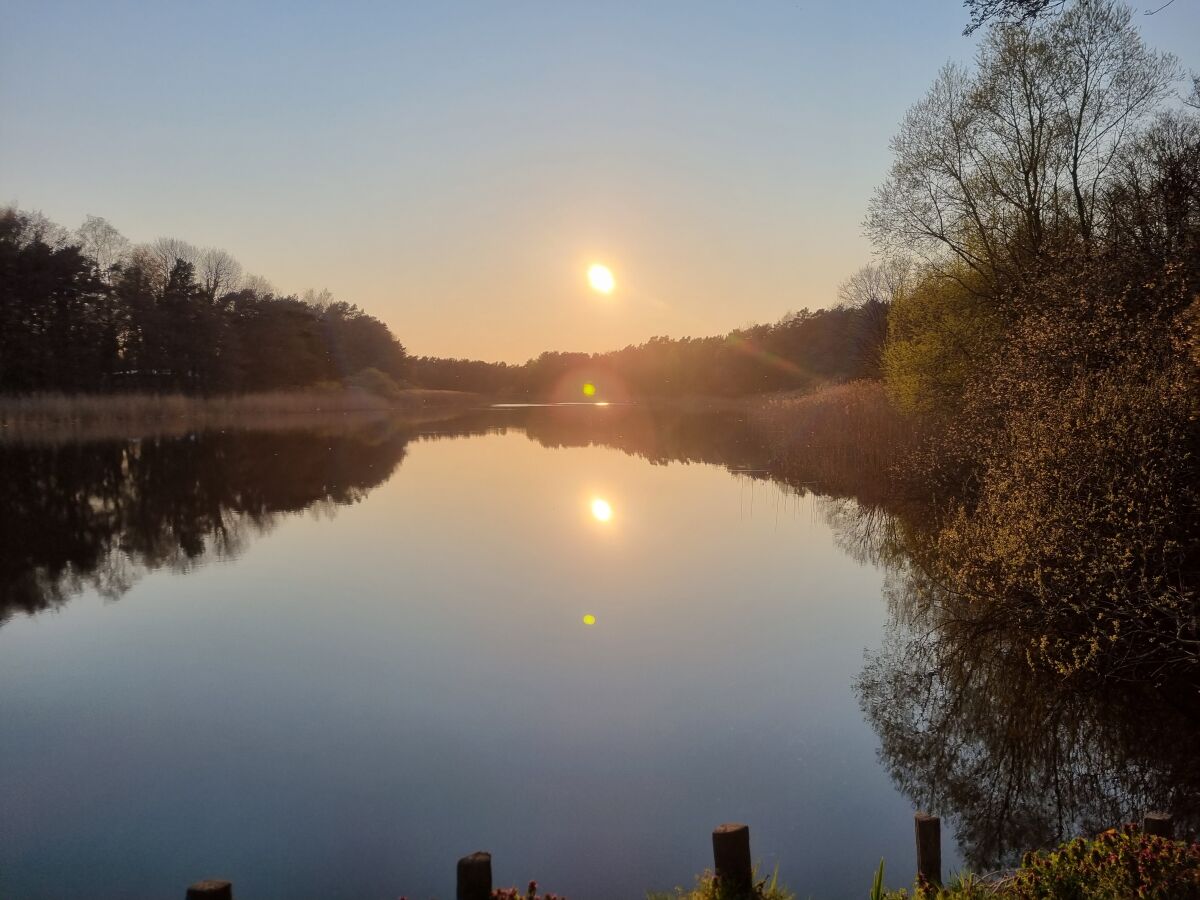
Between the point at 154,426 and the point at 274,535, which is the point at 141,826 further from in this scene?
the point at 154,426

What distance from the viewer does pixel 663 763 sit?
19.3ft

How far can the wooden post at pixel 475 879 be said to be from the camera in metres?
3.17

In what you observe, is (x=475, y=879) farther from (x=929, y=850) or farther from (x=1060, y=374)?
(x=1060, y=374)

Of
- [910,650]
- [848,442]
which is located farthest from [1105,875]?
[848,442]

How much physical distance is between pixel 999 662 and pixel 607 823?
473 centimetres

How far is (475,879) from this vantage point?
3.17 metres

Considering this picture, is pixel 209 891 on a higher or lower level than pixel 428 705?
higher

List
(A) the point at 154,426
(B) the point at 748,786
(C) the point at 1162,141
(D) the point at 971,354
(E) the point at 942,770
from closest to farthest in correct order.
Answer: (B) the point at 748,786
(E) the point at 942,770
(C) the point at 1162,141
(D) the point at 971,354
(A) the point at 154,426

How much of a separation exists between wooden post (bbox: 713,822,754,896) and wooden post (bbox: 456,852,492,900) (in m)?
0.94

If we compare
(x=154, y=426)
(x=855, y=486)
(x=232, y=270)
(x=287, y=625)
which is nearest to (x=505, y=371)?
(x=232, y=270)

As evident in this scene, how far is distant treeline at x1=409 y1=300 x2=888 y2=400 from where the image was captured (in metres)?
65.8

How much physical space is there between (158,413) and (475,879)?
46.9 metres

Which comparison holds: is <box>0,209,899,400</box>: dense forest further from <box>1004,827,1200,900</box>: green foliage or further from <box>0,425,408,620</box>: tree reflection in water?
<box>1004,827,1200,900</box>: green foliage

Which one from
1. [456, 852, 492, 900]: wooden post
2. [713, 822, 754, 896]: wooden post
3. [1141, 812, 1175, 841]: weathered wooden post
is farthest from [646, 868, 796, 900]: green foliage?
[1141, 812, 1175, 841]: weathered wooden post
